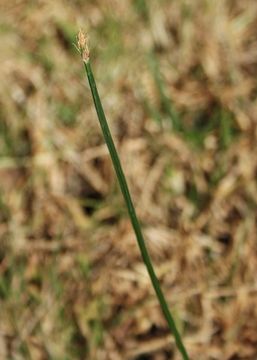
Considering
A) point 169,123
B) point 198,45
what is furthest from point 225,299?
point 198,45

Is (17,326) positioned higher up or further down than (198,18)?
further down

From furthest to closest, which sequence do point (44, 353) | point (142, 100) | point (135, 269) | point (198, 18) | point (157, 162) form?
point (198, 18), point (142, 100), point (157, 162), point (135, 269), point (44, 353)

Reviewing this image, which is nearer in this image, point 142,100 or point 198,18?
point 142,100

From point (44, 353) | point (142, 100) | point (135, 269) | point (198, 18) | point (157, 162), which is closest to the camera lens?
point (44, 353)

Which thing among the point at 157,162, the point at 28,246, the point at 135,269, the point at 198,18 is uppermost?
the point at 198,18

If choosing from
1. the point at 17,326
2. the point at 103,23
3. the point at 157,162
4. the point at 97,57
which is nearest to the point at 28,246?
the point at 17,326

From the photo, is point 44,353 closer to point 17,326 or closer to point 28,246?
point 17,326
